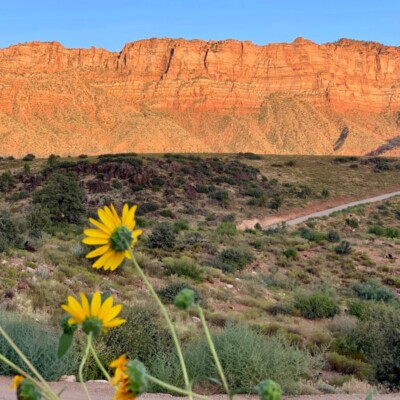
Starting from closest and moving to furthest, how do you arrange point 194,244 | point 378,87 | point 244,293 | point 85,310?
point 85,310 < point 244,293 < point 194,244 < point 378,87

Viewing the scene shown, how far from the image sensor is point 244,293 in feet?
46.2

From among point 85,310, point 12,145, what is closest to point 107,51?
point 12,145

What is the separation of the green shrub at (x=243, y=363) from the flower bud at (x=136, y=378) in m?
4.29

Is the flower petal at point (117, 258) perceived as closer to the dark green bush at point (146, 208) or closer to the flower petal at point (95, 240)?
the flower petal at point (95, 240)

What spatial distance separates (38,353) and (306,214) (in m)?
34.0

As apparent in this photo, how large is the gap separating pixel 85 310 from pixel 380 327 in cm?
813

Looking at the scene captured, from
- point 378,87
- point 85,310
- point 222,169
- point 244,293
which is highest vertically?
point 378,87

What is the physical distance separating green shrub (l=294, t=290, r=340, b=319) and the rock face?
67.6 m

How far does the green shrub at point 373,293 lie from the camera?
50.1ft

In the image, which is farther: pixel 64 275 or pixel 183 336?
pixel 64 275

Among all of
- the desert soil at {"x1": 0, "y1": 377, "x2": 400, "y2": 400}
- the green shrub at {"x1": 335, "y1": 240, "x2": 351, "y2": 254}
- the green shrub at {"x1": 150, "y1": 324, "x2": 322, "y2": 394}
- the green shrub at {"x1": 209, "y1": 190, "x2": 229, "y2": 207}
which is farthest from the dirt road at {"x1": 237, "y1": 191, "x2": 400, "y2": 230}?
the desert soil at {"x1": 0, "y1": 377, "x2": 400, "y2": 400}

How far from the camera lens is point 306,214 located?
37969mm

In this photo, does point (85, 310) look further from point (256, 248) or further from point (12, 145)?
point (12, 145)

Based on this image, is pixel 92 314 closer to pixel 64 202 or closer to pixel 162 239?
pixel 162 239
